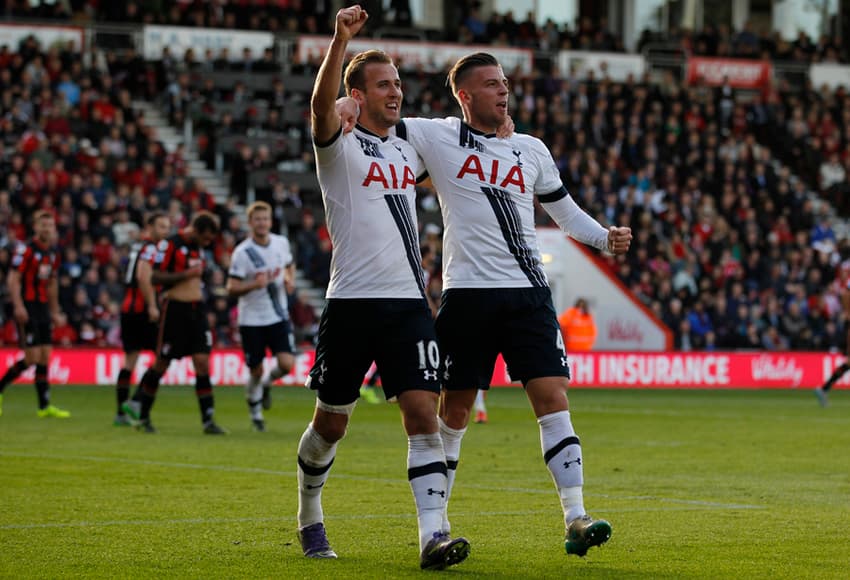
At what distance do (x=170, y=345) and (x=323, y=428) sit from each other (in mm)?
8394

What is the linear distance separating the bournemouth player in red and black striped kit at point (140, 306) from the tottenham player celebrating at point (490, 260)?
8.68 meters

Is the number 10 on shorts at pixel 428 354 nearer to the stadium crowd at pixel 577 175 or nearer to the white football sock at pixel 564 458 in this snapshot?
the white football sock at pixel 564 458

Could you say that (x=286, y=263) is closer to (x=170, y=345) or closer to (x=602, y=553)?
(x=170, y=345)

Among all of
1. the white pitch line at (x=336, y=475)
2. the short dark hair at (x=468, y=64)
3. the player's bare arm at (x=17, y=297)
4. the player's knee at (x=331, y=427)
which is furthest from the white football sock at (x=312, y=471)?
the player's bare arm at (x=17, y=297)

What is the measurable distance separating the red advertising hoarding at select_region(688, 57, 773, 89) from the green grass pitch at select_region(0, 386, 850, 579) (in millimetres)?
24080

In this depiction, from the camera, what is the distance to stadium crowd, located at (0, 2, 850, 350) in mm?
27625

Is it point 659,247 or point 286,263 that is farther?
point 659,247

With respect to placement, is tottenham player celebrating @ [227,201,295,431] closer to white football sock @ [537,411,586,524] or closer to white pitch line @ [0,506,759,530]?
white pitch line @ [0,506,759,530]

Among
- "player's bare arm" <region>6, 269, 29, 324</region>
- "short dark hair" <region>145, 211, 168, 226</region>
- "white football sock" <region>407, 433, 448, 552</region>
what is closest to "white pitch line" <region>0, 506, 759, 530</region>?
"white football sock" <region>407, 433, 448, 552</region>

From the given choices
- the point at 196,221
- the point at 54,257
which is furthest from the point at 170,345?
the point at 54,257

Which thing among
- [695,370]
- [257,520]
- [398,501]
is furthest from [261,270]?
[695,370]

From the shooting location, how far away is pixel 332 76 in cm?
657

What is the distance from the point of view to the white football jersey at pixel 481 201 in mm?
7355

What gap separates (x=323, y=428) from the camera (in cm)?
718
